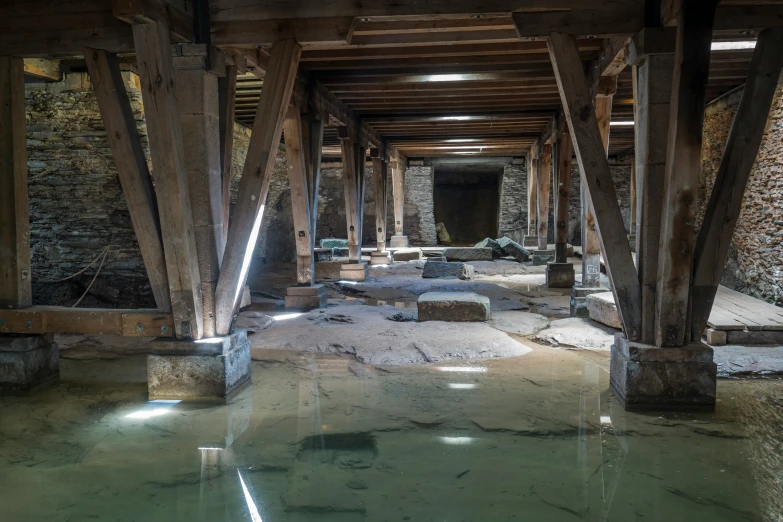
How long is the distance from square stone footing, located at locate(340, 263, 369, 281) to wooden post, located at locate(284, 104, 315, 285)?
8.95 ft

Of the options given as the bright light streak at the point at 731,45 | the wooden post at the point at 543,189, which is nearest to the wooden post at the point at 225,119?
the bright light streak at the point at 731,45

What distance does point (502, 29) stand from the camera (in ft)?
16.3

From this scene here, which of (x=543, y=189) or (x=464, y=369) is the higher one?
(x=543, y=189)

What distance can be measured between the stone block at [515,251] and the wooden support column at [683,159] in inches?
417

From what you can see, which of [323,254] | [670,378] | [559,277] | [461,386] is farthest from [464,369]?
[323,254]

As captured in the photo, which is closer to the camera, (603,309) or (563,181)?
(603,309)

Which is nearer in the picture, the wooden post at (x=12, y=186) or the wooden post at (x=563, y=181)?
the wooden post at (x=12, y=186)

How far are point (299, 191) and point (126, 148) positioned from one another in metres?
3.20

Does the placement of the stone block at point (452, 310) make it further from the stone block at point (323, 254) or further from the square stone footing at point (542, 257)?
the square stone footing at point (542, 257)

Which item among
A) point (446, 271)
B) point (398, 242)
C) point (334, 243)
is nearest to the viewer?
point (446, 271)

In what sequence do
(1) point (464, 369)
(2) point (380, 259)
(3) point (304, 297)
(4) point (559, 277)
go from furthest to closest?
(2) point (380, 259), (4) point (559, 277), (3) point (304, 297), (1) point (464, 369)

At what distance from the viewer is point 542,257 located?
1336cm

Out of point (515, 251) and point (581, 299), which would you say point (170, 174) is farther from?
point (515, 251)

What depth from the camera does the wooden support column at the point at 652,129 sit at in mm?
3529
